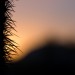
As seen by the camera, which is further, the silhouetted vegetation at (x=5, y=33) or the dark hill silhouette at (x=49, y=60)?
the dark hill silhouette at (x=49, y=60)

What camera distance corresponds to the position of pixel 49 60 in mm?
56156

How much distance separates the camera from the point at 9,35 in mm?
9711

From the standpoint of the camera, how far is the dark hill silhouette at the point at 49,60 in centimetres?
4791

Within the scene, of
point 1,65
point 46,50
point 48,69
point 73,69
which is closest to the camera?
point 1,65

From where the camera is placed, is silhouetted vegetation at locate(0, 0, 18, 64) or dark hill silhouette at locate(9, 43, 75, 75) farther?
dark hill silhouette at locate(9, 43, 75, 75)

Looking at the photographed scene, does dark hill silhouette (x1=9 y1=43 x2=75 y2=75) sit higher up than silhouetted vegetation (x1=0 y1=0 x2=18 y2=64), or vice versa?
silhouetted vegetation (x1=0 y1=0 x2=18 y2=64)

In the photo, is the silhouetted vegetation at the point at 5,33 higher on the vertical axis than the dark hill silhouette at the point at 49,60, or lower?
higher

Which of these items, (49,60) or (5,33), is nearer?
(5,33)

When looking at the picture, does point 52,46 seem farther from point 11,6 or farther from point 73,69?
point 11,6

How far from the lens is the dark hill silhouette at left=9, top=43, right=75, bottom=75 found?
157ft

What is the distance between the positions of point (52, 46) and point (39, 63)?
1368 centimetres

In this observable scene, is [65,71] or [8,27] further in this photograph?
[65,71]

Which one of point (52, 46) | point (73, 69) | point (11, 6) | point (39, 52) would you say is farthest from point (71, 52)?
point (11, 6)

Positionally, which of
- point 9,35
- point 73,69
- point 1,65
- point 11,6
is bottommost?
point 73,69
